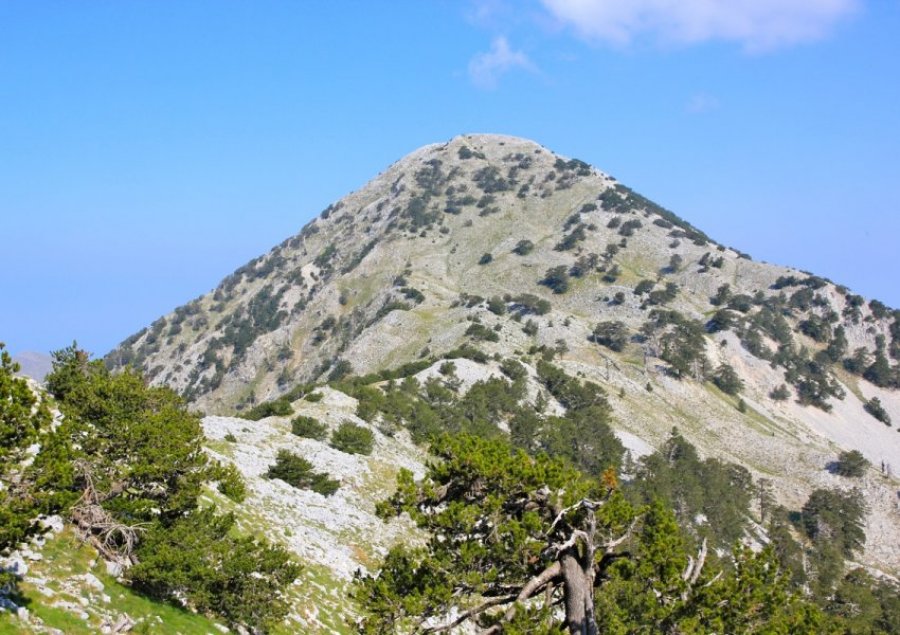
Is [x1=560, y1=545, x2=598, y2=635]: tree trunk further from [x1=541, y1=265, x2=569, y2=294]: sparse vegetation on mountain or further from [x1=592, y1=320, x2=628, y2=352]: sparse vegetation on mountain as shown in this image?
[x1=541, y1=265, x2=569, y2=294]: sparse vegetation on mountain

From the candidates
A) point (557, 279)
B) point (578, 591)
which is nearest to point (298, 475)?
point (578, 591)

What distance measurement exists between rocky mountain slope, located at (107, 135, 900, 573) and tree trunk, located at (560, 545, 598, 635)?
66.6 meters

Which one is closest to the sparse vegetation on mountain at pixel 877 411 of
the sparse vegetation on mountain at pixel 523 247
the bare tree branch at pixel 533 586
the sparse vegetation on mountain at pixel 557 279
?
the sparse vegetation on mountain at pixel 557 279

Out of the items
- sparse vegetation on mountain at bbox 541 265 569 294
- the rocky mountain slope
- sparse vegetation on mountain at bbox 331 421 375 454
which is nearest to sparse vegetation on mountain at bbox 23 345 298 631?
sparse vegetation on mountain at bbox 331 421 375 454

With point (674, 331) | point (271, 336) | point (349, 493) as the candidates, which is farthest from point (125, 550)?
point (271, 336)

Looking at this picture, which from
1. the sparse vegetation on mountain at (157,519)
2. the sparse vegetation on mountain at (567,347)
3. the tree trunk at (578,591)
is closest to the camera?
the tree trunk at (578,591)

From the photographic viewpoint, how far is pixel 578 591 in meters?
14.3

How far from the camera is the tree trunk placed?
13.9 metres

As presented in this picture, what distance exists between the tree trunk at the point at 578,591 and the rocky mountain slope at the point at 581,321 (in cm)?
6656

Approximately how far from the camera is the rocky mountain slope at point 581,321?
94625 mm

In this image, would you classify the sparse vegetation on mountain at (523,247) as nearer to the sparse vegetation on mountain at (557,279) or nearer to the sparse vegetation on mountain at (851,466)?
the sparse vegetation on mountain at (557,279)

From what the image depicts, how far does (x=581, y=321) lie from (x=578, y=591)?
104530mm

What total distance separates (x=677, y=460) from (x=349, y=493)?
2051 inches

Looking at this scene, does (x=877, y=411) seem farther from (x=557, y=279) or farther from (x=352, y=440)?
(x=352, y=440)
